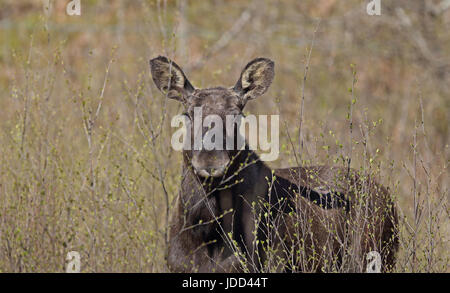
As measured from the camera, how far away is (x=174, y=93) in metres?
6.63

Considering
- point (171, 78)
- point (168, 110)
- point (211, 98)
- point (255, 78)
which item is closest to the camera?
point (211, 98)

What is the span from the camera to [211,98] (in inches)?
249

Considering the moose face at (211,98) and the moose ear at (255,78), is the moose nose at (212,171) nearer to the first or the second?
the moose face at (211,98)

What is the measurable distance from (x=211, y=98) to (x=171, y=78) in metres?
0.53

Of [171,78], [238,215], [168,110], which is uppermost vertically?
[171,78]

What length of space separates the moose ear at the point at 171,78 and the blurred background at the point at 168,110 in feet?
0.49

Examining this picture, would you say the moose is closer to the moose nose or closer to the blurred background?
the moose nose

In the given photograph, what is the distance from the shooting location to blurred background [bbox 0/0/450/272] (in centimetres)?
611

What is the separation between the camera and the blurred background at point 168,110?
6.11 metres

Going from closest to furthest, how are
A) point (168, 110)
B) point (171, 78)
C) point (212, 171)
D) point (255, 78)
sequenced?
point (212, 171) < point (171, 78) < point (255, 78) < point (168, 110)

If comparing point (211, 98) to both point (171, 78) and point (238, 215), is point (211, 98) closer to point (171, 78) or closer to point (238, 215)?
point (171, 78)

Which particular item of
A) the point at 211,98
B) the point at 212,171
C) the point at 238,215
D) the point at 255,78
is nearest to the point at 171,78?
the point at 211,98
